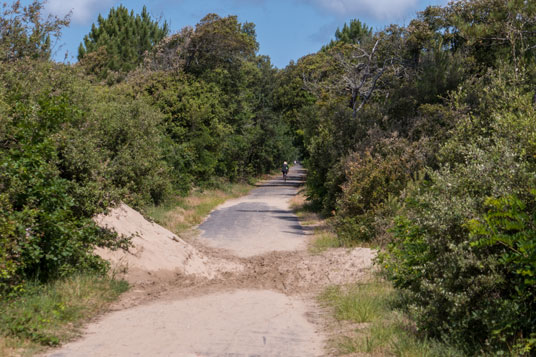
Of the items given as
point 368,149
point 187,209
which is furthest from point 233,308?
point 187,209

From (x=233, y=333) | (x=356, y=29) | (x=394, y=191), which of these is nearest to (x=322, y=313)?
(x=233, y=333)

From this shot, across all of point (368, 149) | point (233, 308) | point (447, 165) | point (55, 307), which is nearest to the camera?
point (55, 307)

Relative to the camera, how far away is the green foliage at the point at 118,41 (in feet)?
139

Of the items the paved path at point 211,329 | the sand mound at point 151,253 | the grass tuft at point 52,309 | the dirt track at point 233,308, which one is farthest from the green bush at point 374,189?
the grass tuft at point 52,309

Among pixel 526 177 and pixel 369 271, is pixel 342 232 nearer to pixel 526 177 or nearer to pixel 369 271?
pixel 369 271

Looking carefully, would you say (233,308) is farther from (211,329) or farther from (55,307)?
(55,307)

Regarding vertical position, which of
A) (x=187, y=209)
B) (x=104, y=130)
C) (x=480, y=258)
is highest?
(x=104, y=130)

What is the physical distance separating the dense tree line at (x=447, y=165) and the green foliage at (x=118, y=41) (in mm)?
18941

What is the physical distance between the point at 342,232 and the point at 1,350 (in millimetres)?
11038

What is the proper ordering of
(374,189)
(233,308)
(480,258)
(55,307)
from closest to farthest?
(480,258) → (55,307) → (233,308) → (374,189)

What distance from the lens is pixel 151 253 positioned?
38.9ft

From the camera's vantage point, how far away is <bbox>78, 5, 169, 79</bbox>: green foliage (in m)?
42.3

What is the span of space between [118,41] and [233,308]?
45.0 metres

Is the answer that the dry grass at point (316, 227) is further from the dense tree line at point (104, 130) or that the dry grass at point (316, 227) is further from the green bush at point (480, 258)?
the green bush at point (480, 258)
